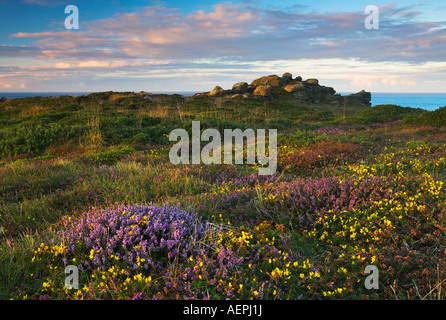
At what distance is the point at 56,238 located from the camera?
424 centimetres

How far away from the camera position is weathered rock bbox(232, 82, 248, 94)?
58.6 m

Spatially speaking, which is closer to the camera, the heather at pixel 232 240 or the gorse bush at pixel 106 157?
the heather at pixel 232 240

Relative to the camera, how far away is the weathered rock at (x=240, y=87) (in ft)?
192

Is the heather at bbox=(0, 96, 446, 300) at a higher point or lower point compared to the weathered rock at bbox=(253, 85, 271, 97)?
lower

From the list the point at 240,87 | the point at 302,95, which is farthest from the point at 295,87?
the point at 240,87

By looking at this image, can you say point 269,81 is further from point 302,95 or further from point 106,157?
point 106,157

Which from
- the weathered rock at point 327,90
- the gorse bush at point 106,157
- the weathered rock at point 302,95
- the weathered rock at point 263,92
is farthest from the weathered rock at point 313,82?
the gorse bush at point 106,157

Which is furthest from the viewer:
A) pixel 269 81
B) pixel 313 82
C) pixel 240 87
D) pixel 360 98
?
pixel 313 82

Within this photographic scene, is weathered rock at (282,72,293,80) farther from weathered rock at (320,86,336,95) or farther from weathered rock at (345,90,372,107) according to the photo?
weathered rock at (345,90,372,107)

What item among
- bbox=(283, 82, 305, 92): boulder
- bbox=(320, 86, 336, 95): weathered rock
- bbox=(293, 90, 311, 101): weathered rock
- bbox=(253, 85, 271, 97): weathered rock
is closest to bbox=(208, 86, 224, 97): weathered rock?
bbox=(253, 85, 271, 97): weathered rock

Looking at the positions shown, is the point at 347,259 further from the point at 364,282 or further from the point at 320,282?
the point at 320,282

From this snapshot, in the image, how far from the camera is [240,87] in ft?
194

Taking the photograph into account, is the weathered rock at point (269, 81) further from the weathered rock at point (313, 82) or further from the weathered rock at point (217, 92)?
the weathered rock at point (217, 92)

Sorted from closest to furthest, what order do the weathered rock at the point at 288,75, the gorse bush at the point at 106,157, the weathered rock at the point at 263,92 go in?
the gorse bush at the point at 106,157
the weathered rock at the point at 263,92
the weathered rock at the point at 288,75
